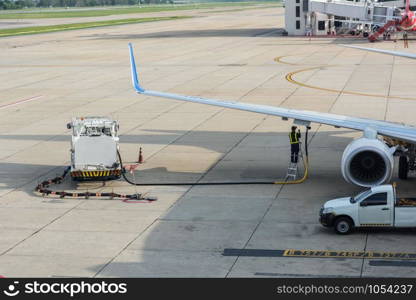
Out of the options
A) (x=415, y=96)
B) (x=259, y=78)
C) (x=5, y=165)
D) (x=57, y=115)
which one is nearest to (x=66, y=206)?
(x=5, y=165)

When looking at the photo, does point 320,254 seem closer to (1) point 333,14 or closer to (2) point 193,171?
(2) point 193,171

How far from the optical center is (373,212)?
2364cm

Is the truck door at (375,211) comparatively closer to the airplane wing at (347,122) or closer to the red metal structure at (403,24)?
the airplane wing at (347,122)

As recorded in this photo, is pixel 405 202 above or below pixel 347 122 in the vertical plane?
below

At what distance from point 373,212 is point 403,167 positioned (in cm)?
706

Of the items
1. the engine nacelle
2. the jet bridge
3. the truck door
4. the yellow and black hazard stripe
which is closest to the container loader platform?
the yellow and black hazard stripe

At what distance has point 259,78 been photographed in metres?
63.8

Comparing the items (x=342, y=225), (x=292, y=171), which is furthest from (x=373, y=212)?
(x=292, y=171)

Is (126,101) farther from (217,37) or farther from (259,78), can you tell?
(217,37)

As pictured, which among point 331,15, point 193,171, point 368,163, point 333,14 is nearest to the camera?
point 368,163

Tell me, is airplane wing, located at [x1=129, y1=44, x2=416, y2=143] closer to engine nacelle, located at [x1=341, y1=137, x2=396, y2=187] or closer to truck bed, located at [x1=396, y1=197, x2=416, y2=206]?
engine nacelle, located at [x1=341, y1=137, x2=396, y2=187]

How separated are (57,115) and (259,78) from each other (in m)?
21.5

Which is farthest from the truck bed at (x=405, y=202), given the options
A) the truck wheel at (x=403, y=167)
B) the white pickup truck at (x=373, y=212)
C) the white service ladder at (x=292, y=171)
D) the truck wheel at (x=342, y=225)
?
the white service ladder at (x=292, y=171)

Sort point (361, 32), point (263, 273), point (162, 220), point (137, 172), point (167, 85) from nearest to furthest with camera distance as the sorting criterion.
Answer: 1. point (263, 273)
2. point (162, 220)
3. point (137, 172)
4. point (167, 85)
5. point (361, 32)
